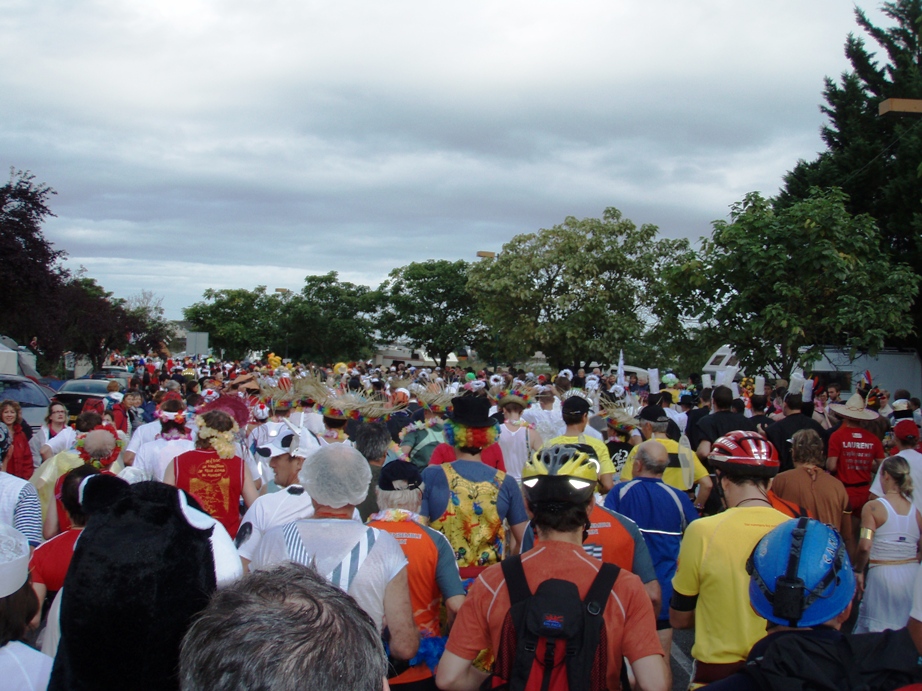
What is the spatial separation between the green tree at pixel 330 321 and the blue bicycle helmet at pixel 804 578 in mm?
57733

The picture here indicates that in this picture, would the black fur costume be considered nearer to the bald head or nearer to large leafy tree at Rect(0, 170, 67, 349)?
the bald head

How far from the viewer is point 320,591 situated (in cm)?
147

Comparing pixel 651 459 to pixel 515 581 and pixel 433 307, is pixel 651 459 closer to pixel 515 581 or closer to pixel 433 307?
pixel 515 581

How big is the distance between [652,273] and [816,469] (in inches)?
1037

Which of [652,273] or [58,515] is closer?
[58,515]

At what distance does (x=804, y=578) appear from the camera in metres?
2.29

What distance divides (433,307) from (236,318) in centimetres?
3071

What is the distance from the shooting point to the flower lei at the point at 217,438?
17.6ft

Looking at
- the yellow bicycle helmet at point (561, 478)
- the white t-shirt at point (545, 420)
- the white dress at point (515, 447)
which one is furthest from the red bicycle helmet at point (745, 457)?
the white t-shirt at point (545, 420)

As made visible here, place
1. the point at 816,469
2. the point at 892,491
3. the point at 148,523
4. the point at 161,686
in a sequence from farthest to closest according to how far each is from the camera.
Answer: the point at 816,469, the point at 892,491, the point at 148,523, the point at 161,686

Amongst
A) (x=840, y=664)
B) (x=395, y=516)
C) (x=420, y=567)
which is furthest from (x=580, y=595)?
(x=395, y=516)

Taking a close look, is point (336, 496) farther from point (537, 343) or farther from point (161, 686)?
point (537, 343)

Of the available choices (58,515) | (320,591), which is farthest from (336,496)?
(58,515)

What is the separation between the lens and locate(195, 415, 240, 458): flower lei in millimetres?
5355
